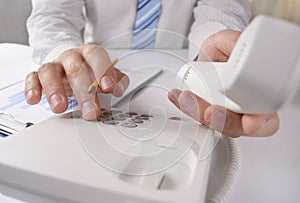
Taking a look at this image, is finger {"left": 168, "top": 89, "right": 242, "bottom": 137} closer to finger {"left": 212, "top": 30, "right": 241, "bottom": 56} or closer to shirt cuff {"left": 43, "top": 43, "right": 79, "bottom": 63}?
finger {"left": 212, "top": 30, "right": 241, "bottom": 56}

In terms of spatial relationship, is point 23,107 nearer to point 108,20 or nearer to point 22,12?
point 108,20

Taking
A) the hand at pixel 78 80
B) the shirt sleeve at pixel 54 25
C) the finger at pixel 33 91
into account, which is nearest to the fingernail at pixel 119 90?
the hand at pixel 78 80

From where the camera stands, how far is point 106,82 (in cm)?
42

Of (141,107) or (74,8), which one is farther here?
(74,8)

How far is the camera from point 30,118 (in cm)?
42

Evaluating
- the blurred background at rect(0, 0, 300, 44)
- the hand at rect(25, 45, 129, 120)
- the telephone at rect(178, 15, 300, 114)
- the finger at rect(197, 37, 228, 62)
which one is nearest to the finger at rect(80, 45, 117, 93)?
the hand at rect(25, 45, 129, 120)

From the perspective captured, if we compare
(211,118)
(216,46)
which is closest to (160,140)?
(211,118)

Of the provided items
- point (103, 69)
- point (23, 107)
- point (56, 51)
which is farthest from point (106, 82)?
point (56, 51)

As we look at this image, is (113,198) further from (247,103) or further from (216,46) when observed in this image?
(216,46)

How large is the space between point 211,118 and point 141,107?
14 cm

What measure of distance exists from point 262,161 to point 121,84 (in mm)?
207

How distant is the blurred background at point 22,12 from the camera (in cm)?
125

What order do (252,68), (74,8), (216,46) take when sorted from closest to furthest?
(252,68) < (216,46) < (74,8)

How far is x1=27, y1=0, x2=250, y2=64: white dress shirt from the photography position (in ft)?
2.26
